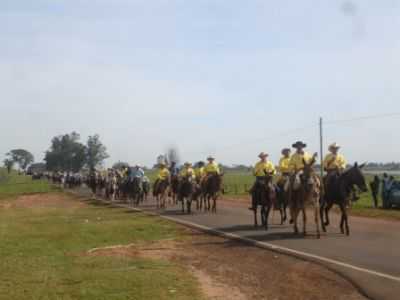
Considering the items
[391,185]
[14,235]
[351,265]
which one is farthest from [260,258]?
[391,185]

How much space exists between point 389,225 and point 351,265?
922 centimetres

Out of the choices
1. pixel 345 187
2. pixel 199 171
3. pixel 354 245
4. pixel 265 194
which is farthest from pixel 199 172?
pixel 354 245

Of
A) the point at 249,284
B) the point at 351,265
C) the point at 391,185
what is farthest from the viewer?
the point at 391,185

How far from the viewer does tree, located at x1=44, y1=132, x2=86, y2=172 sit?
14425 centimetres

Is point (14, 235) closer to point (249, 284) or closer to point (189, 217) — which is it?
point (189, 217)

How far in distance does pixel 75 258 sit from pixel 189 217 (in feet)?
38.8

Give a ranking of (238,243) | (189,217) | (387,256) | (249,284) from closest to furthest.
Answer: (249,284), (387,256), (238,243), (189,217)

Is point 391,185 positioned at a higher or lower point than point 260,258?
higher

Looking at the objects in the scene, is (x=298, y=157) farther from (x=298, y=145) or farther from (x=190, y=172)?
(x=190, y=172)

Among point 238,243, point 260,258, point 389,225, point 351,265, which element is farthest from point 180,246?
point 389,225

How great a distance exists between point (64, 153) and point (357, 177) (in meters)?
139

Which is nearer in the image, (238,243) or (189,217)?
(238,243)

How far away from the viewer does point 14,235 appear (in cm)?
1984

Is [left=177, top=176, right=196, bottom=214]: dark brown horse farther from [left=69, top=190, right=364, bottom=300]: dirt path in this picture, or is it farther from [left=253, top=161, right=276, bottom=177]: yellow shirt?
[left=69, top=190, right=364, bottom=300]: dirt path
